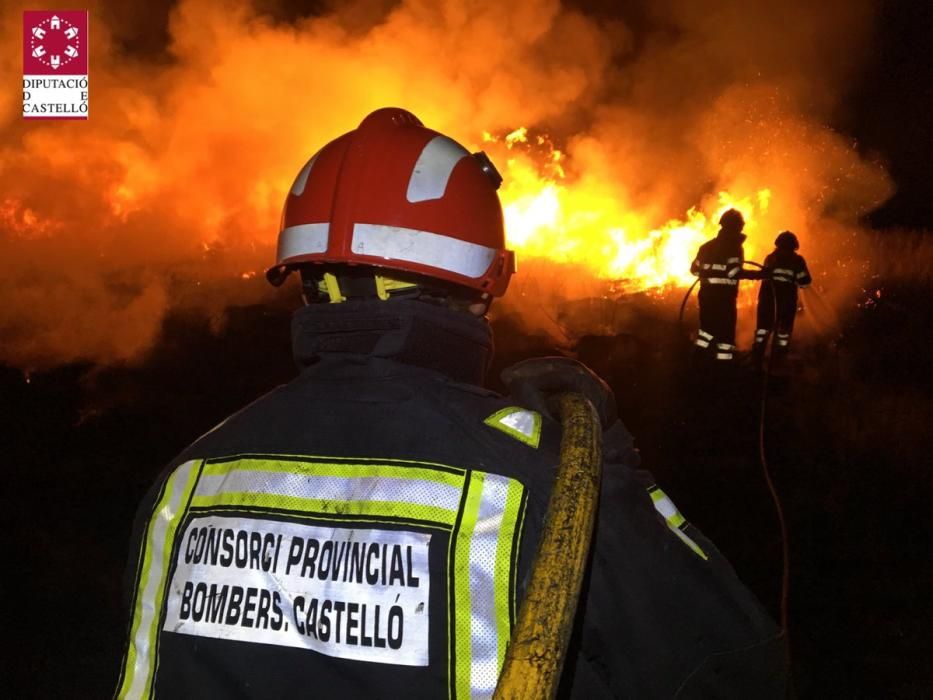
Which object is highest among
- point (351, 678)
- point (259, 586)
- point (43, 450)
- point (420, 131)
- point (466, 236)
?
point (420, 131)

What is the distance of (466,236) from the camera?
6.27 feet

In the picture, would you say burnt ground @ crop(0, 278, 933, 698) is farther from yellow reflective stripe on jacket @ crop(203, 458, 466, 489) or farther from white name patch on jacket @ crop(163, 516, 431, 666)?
yellow reflective stripe on jacket @ crop(203, 458, 466, 489)

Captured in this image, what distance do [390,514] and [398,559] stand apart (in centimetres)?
8

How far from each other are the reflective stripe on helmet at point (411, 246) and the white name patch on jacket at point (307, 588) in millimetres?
744

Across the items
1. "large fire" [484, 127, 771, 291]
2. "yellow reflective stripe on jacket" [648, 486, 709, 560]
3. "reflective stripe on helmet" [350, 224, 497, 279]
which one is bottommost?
"yellow reflective stripe on jacket" [648, 486, 709, 560]

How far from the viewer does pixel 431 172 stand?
1898 millimetres

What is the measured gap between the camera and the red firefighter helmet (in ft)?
5.94

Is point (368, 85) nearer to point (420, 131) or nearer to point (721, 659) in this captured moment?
point (420, 131)

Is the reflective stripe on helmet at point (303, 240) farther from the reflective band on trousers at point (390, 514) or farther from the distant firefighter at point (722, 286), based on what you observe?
the distant firefighter at point (722, 286)

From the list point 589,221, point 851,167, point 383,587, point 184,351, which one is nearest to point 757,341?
point 589,221

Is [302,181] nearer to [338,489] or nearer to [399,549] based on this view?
[338,489]

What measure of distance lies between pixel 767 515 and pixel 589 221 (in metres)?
11.6

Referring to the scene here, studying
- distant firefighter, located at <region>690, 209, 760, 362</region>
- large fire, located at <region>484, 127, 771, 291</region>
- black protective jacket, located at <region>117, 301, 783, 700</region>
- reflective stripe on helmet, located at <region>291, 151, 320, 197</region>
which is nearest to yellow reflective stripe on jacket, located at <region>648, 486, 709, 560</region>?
black protective jacket, located at <region>117, 301, 783, 700</region>

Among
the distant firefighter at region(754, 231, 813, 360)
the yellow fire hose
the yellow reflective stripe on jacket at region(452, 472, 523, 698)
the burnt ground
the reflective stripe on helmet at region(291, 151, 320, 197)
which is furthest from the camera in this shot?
the distant firefighter at region(754, 231, 813, 360)
